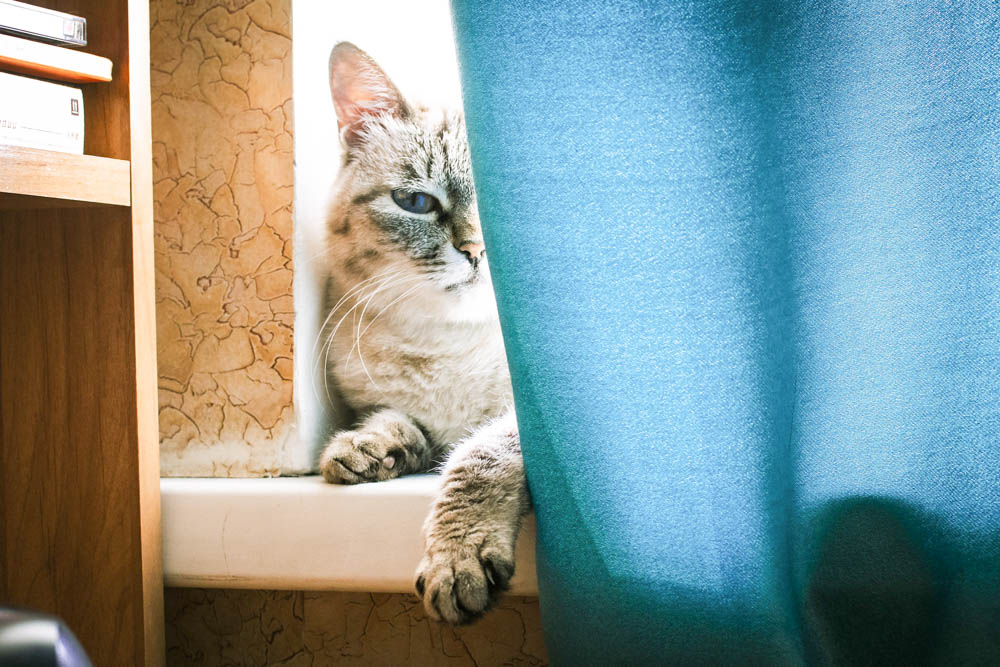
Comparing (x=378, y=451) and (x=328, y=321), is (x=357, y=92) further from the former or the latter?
(x=378, y=451)

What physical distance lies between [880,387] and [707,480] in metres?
0.17

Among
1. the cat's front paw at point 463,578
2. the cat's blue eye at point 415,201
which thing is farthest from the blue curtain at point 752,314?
the cat's blue eye at point 415,201

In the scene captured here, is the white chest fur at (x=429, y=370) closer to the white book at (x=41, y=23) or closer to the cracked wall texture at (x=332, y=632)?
the cracked wall texture at (x=332, y=632)

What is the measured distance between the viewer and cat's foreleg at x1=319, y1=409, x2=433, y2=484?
35.7 inches

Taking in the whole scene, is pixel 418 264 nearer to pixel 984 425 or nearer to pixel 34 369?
pixel 34 369

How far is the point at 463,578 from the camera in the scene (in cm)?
64

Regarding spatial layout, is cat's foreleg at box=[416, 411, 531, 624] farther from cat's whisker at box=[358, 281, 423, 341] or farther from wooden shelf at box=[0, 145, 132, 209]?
wooden shelf at box=[0, 145, 132, 209]

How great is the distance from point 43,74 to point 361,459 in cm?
57

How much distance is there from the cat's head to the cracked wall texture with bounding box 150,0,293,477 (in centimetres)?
9

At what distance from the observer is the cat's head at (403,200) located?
971 mm

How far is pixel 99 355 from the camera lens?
83 cm

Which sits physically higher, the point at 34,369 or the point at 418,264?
the point at 418,264

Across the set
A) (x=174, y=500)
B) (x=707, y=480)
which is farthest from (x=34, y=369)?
(x=707, y=480)

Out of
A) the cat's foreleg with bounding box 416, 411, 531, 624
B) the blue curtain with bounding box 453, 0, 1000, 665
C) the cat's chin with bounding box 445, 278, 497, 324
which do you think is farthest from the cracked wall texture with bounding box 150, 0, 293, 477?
the blue curtain with bounding box 453, 0, 1000, 665
